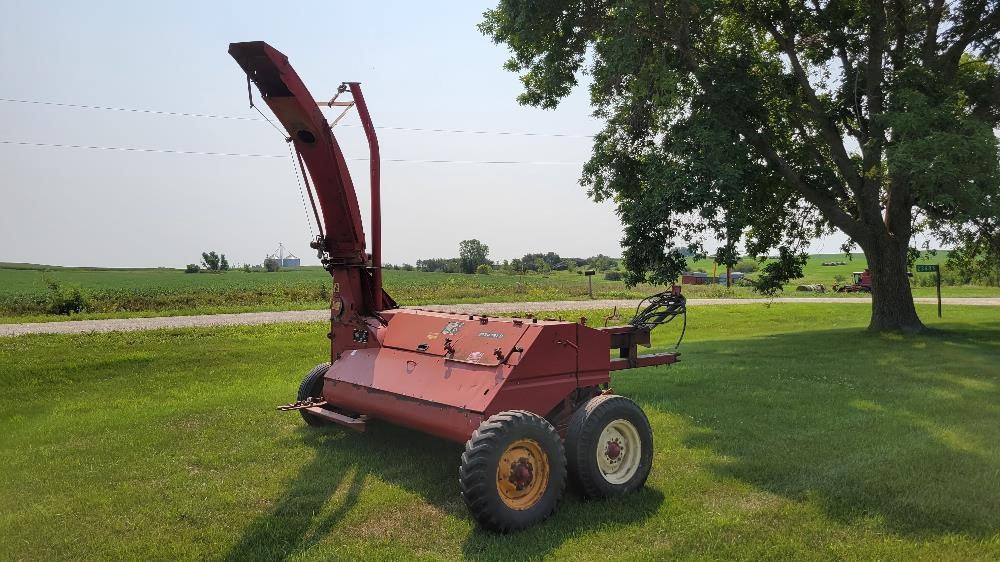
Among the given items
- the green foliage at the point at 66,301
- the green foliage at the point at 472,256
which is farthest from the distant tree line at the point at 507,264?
the green foliage at the point at 66,301

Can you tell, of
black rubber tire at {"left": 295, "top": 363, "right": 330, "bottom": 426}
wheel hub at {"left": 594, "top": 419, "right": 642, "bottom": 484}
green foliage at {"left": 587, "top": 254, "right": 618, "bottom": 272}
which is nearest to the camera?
wheel hub at {"left": 594, "top": 419, "right": 642, "bottom": 484}

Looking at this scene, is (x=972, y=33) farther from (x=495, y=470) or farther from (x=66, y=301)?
(x=66, y=301)

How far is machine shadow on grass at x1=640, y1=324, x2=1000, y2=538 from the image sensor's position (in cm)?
564

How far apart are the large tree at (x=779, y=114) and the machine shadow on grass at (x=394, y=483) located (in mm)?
7455

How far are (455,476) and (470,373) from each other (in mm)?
948

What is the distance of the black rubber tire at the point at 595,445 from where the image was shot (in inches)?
218

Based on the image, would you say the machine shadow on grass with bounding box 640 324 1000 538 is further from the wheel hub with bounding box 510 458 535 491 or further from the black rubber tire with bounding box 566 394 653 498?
the wheel hub with bounding box 510 458 535 491

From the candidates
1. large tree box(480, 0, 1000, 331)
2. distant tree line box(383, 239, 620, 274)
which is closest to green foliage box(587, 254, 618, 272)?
distant tree line box(383, 239, 620, 274)

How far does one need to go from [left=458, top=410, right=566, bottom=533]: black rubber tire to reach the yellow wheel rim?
0.13ft

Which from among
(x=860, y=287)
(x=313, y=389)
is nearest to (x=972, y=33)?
(x=313, y=389)

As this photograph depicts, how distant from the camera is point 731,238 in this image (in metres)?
12.8

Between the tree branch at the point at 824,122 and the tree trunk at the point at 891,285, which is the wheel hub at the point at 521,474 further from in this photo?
the tree trunk at the point at 891,285

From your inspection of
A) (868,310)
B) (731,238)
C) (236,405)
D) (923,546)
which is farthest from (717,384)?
(868,310)

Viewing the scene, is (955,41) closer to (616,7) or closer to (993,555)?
(616,7)
